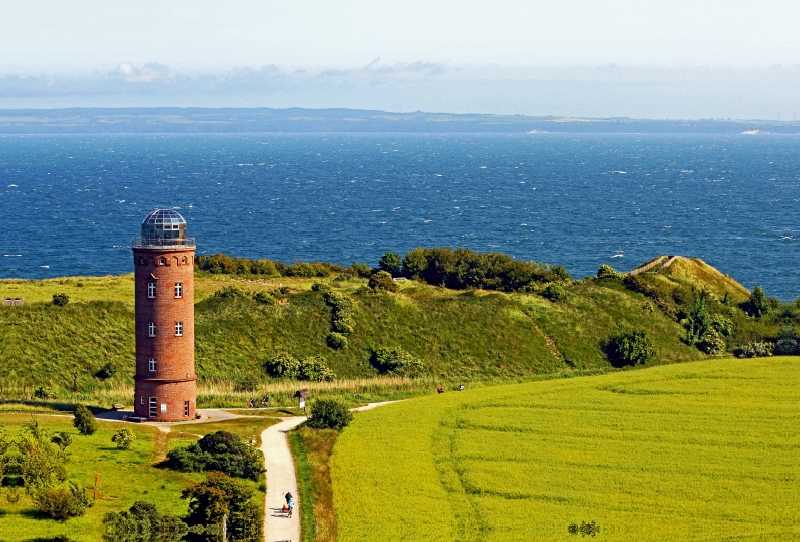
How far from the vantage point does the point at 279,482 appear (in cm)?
5344

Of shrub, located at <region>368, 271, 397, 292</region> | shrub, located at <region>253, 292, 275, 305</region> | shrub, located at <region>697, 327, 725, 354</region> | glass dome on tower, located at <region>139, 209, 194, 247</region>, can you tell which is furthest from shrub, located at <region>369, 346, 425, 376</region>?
shrub, located at <region>697, 327, 725, 354</region>

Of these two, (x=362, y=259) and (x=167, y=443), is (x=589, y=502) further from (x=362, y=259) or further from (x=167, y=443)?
(x=362, y=259)

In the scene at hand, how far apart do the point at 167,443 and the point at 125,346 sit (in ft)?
71.2

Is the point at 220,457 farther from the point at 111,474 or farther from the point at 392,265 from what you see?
the point at 392,265

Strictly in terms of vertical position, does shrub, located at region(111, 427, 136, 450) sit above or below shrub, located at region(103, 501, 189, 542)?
below

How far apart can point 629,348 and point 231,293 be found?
101 feet

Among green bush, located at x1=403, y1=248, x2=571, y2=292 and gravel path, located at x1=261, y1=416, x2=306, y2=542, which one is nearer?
gravel path, located at x1=261, y1=416, x2=306, y2=542

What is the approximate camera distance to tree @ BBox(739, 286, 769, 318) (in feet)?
328

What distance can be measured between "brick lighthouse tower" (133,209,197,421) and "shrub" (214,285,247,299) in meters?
22.3

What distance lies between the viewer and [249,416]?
67.5 m

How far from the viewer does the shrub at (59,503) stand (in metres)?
43.8

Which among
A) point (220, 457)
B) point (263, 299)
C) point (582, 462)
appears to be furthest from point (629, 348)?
point (220, 457)

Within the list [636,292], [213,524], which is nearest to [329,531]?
[213,524]

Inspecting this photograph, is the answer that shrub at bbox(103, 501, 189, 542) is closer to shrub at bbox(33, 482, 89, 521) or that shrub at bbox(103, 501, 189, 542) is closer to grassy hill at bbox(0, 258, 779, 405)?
shrub at bbox(33, 482, 89, 521)
